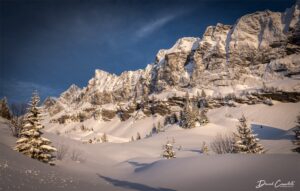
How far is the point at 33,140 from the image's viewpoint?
18.3 metres

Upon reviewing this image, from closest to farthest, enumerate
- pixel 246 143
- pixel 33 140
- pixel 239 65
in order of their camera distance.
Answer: pixel 33 140
pixel 246 143
pixel 239 65

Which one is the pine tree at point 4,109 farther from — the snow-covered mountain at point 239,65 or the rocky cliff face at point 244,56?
the rocky cliff face at point 244,56

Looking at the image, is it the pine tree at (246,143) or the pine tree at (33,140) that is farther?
the pine tree at (246,143)

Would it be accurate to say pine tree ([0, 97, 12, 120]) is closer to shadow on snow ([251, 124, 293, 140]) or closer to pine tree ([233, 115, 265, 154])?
pine tree ([233, 115, 265, 154])

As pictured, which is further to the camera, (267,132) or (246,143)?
(267,132)

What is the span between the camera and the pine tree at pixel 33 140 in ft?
59.3

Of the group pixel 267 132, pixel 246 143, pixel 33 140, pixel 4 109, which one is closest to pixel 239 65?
pixel 267 132

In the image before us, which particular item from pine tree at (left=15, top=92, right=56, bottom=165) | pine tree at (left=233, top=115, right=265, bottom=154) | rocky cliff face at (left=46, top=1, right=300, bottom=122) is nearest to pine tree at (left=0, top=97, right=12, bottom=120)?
pine tree at (left=15, top=92, right=56, bottom=165)

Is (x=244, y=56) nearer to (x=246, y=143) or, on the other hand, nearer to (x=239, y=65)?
(x=239, y=65)

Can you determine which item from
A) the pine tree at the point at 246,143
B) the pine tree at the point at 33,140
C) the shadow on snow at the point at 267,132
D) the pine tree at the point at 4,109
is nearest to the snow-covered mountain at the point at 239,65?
the shadow on snow at the point at 267,132

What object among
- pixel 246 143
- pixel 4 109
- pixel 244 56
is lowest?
pixel 246 143

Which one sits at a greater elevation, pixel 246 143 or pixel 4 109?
pixel 4 109

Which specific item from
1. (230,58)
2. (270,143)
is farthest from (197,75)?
(270,143)

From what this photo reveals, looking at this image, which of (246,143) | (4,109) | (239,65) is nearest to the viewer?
(246,143)
